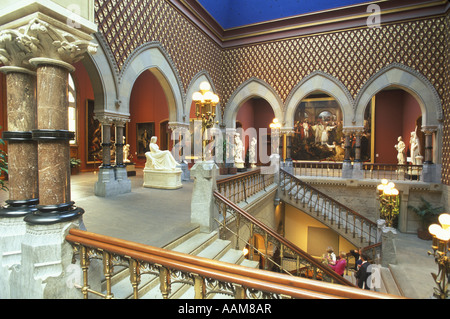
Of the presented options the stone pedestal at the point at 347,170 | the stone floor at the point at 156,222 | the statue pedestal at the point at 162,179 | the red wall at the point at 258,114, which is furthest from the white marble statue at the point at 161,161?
the red wall at the point at 258,114

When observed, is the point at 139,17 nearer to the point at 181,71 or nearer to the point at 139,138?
the point at 181,71

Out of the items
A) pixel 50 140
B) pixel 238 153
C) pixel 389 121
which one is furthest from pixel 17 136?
pixel 389 121

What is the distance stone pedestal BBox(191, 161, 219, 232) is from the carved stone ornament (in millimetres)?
2577

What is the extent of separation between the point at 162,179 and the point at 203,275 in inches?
261

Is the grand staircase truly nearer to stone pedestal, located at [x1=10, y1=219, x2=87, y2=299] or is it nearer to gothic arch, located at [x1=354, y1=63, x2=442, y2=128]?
stone pedestal, located at [x1=10, y1=219, x2=87, y2=299]

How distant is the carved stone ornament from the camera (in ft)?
7.29

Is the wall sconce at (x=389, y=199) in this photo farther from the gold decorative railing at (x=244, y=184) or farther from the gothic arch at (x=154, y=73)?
the gothic arch at (x=154, y=73)

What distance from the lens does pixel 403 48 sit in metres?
10.2

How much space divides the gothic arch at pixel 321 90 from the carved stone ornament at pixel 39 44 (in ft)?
35.0

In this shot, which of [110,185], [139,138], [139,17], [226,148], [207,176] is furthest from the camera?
[139,138]

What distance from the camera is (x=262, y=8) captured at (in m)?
11.2

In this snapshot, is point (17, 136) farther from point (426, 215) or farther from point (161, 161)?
point (426, 215)

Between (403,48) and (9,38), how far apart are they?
41.9ft

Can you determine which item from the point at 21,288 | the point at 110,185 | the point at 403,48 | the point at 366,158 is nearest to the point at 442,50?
the point at 403,48
